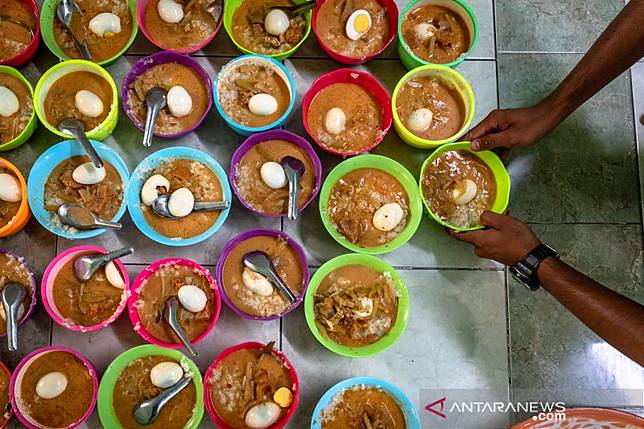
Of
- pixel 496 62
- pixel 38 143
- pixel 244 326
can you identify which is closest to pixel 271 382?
pixel 244 326

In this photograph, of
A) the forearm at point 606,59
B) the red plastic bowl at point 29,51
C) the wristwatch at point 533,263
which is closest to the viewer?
the forearm at point 606,59

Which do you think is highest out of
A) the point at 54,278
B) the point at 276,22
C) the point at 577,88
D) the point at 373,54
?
the point at 577,88

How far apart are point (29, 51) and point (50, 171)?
1.73 ft

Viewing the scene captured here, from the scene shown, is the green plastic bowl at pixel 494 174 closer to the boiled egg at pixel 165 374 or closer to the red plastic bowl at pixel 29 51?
the boiled egg at pixel 165 374

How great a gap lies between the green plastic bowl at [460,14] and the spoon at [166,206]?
975 mm

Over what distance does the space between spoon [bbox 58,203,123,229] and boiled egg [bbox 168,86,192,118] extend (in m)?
0.50

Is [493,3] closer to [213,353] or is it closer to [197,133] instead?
[197,133]

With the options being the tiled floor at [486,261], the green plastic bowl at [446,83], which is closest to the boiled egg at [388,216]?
the tiled floor at [486,261]

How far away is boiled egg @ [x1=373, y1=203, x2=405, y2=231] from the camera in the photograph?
196cm

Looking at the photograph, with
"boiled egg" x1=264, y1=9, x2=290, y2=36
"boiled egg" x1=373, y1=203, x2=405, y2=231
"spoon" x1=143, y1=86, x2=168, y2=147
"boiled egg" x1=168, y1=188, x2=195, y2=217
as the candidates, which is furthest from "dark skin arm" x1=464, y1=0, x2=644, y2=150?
"spoon" x1=143, y1=86, x2=168, y2=147

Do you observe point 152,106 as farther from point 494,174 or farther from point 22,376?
point 494,174

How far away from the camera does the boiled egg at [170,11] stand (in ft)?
6.98

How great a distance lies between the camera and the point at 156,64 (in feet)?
6.90

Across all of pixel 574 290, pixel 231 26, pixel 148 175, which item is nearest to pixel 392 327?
pixel 574 290
